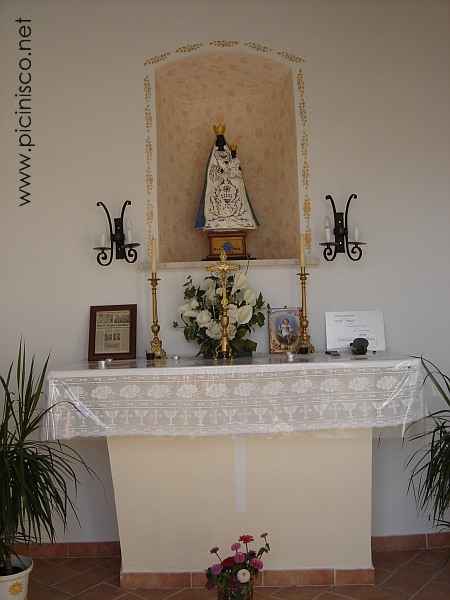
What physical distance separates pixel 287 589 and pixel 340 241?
183cm

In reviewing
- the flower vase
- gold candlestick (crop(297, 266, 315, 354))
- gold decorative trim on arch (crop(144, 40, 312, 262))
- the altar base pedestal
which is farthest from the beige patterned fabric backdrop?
the flower vase

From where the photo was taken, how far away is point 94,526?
3736 millimetres

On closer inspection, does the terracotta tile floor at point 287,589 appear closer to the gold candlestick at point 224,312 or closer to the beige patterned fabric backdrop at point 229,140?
the gold candlestick at point 224,312

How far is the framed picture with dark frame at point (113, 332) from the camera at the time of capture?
3666mm

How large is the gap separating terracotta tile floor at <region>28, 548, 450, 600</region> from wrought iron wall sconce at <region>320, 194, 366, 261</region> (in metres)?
1.66

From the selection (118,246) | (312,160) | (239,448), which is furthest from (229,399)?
(312,160)

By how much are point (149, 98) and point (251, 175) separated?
92cm

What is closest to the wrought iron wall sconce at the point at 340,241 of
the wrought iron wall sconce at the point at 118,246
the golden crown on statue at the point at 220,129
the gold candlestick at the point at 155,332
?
the golden crown on statue at the point at 220,129

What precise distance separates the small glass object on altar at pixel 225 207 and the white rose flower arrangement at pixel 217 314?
1.41 ft

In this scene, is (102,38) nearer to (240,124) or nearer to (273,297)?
(240,124)

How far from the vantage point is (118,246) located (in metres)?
3.69

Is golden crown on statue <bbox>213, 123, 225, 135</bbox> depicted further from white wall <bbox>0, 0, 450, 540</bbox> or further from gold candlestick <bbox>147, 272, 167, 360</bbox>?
gold candlestick <bbox>147, 272, 167, 360</bbox>

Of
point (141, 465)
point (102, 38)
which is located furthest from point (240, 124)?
point (141, 465)

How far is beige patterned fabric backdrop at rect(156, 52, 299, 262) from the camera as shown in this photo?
12.9 feet
